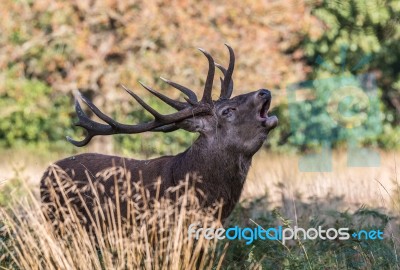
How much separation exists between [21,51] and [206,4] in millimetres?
3606

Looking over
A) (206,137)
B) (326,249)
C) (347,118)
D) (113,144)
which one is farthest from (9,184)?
(347,118)

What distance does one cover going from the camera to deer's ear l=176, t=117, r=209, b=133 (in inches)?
251

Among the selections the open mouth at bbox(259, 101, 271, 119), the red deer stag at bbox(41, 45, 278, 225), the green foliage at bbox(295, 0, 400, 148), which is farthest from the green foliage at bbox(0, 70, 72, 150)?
the open mouth at bbox(259, 101, 271, 119)

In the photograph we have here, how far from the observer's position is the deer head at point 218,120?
20.3 feet

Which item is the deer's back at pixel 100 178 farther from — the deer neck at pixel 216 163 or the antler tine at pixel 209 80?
the antler tine at pixel 209 80

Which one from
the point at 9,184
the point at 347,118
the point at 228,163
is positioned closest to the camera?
the point at 228,163

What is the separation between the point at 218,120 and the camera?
634 centimetres

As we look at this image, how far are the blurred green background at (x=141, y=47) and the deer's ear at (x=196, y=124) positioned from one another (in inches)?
310

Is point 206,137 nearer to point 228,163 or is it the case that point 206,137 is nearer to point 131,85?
point 228,163

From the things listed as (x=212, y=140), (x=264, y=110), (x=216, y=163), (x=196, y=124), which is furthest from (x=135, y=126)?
(x=264, y=110)

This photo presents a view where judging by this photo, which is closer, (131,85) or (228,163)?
(228,163)

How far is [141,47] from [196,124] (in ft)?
31.1

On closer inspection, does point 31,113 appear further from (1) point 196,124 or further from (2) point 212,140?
(2) point 212,140

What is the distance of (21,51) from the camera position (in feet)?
51.9
